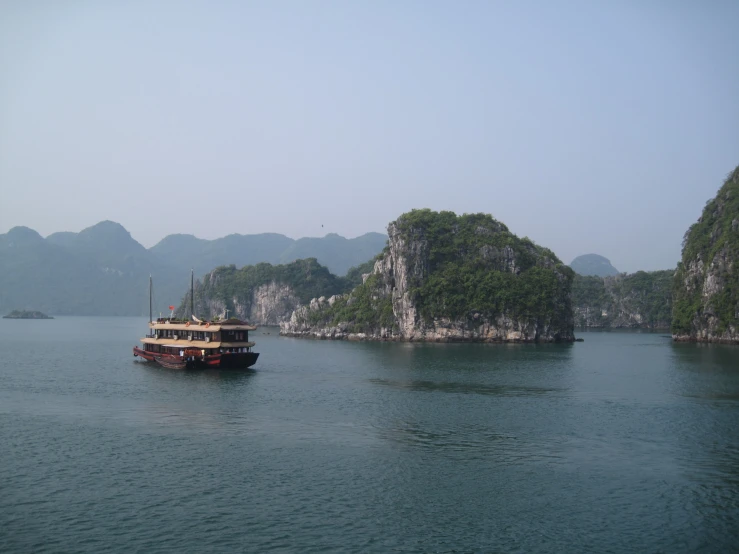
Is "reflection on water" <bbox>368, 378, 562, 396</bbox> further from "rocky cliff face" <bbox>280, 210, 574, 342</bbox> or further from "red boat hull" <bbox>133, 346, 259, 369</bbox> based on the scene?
"rocky cliff face" <bbox>280, 210, 574, 342</bbox>

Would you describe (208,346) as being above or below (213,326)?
below

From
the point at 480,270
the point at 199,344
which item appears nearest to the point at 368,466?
the point at 199,344

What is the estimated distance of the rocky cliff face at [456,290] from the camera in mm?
138625

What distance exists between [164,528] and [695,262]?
443 ft

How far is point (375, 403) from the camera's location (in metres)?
54.4

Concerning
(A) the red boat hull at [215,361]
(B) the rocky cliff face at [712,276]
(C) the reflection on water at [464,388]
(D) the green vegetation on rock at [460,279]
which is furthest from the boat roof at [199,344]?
(B) the rocky cliff face at [712,276]

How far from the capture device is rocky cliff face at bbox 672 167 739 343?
123m

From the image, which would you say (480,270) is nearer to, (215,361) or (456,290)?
(456,290)

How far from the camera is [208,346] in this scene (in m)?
76.9

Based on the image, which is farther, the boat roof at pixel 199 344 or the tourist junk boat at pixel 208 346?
the tourist junk boat at pixel 208 346

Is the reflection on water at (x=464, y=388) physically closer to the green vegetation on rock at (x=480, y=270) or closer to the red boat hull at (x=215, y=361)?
the red boat hull at (x=215, y=361)

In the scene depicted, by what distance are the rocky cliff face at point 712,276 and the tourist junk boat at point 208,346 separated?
8910 cm

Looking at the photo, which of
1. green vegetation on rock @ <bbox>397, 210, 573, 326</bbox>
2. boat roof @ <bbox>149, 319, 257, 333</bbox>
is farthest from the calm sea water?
green vegetation on rock @ <bbox>397, 210, 573, 326</bbox>

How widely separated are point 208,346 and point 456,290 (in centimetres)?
7649
